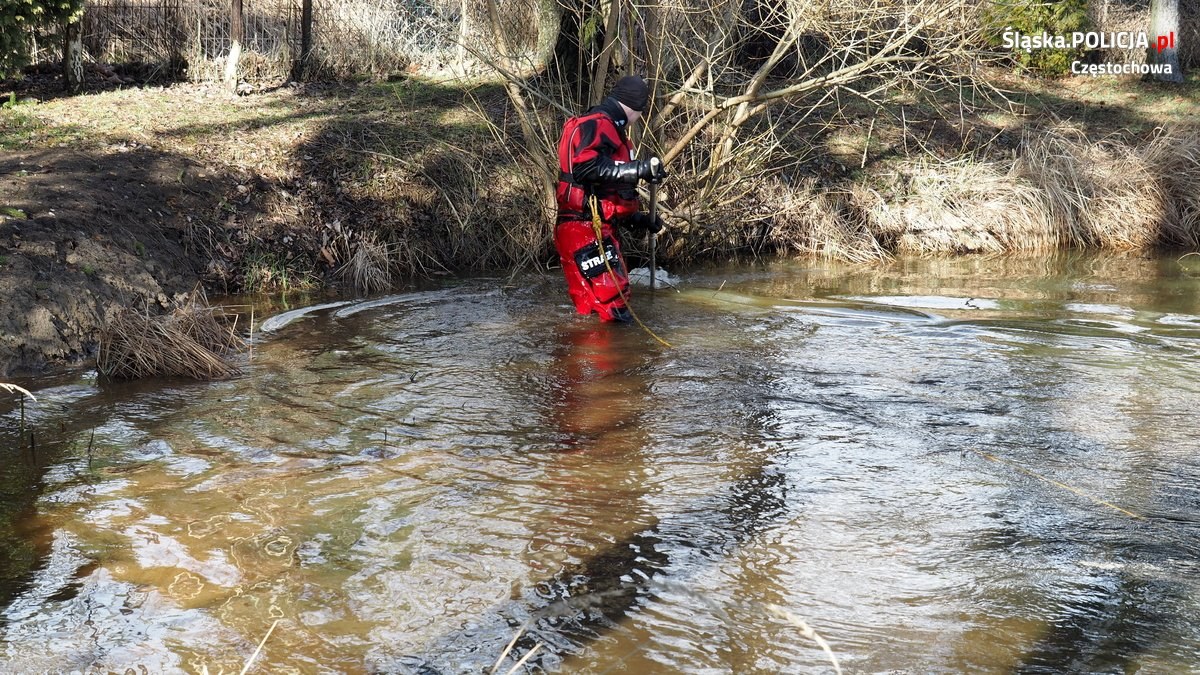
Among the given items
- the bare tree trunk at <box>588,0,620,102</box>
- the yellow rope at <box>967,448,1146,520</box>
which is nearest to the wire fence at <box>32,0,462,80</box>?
the bare tree trunk at <box>588,0,620,102</box>

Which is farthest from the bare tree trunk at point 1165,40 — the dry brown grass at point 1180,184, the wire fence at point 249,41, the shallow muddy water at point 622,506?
the wire fence at point 249,41

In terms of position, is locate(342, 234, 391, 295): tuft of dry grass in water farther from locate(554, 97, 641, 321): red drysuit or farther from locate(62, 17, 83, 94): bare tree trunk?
locate(62, 17, 83, 94): bare tree trunk

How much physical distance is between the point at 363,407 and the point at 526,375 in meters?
1.20

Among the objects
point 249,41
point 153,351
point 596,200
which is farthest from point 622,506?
point 249,41

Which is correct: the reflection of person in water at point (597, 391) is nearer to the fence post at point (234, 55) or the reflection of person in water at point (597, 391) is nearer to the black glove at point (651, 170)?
the black glove at point (651, 170)

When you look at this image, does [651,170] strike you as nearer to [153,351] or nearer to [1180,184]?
[153,351]

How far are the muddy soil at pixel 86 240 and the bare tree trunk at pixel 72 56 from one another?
9.17 ft

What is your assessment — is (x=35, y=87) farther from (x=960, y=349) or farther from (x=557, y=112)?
(x=960, y=349)

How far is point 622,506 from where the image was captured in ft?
16.4

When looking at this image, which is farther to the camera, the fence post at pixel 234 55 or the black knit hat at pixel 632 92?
the fence post at pixel 234 55

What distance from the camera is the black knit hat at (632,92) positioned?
828cm

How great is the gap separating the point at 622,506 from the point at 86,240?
5.69 m

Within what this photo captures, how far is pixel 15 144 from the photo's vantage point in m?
10.3

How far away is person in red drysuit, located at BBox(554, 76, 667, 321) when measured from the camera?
809 centimetres
